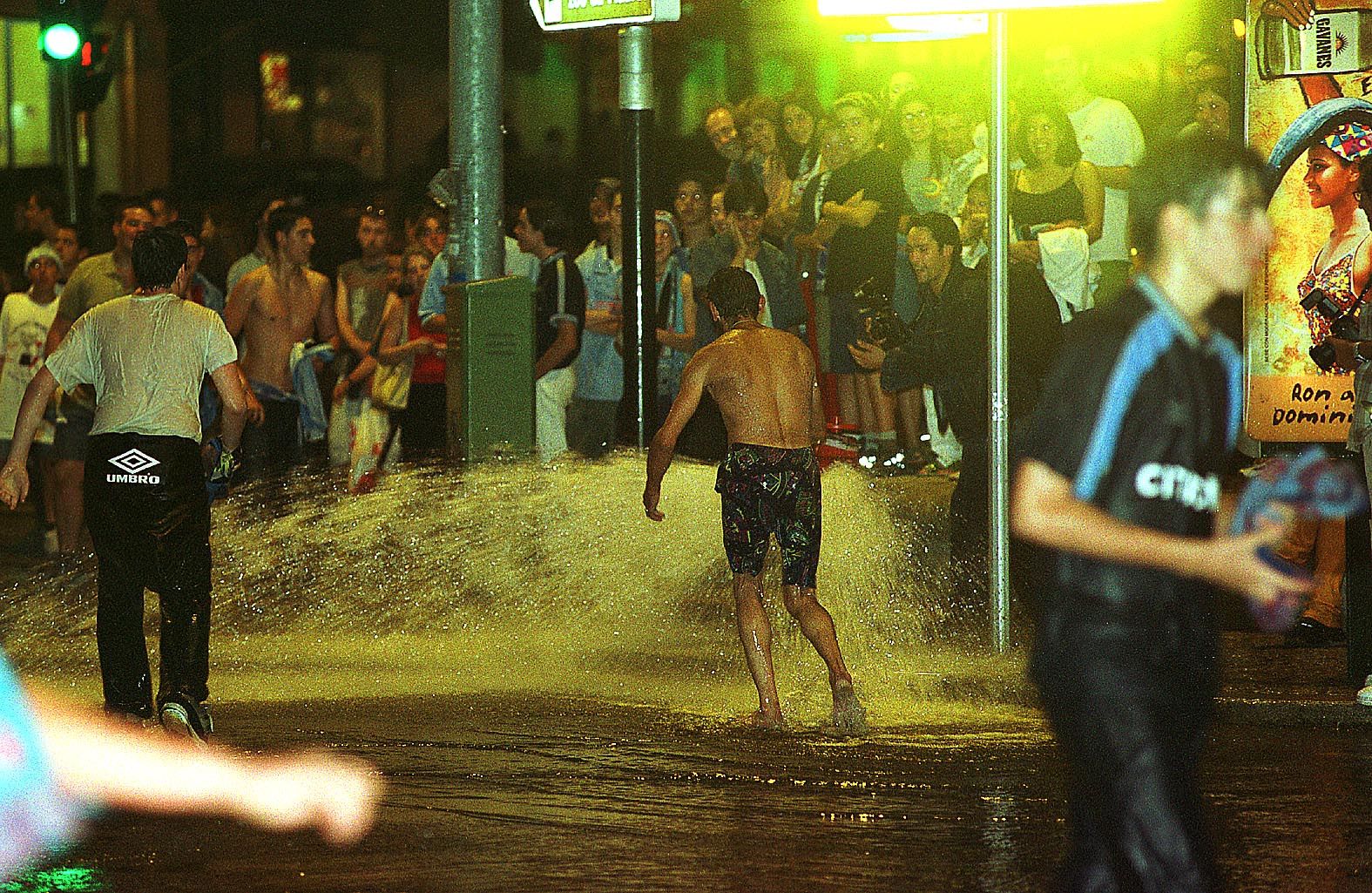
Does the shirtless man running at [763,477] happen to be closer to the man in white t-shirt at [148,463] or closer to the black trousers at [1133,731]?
the man in white t-shirt at [148,463]

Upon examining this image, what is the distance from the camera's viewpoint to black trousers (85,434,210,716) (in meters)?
8.26

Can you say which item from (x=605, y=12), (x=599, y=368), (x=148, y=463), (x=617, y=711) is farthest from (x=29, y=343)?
(x=617, y=711)

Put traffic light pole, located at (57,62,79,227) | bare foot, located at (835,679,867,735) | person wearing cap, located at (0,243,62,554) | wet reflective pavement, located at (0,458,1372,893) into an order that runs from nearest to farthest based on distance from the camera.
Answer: wet reflective pavement, located at (0,458,1372,893)
bare foot, located at (835,679,867,735)
person wearing cap, located at (0,243,62,554)
traffic light pole, located at (57,62,79,227)

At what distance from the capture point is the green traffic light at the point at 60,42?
18484 mm

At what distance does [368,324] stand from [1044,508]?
10928 mm

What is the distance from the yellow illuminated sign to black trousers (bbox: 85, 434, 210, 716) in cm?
353

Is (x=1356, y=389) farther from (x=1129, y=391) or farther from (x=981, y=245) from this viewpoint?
(x=1129, y=391)

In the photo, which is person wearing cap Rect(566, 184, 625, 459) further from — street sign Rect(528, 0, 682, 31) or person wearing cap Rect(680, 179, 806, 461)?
street sign Rect(528, 0, 682, 31)

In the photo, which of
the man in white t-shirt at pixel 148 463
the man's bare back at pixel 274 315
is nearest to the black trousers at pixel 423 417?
the man's bare back at pixel 274 315

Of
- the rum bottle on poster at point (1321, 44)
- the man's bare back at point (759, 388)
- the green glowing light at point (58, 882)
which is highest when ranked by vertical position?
the rum bottle on poster at point (1321, 44)

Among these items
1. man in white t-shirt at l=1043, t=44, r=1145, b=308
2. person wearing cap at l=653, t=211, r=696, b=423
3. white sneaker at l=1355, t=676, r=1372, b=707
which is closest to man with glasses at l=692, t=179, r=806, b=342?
person wearing cap at l=653, t=211, r=696, b=423

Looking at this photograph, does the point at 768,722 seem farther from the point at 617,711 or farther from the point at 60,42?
the point at 60,42

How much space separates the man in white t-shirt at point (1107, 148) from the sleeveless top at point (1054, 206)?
21 cm

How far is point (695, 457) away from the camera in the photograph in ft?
43.1
